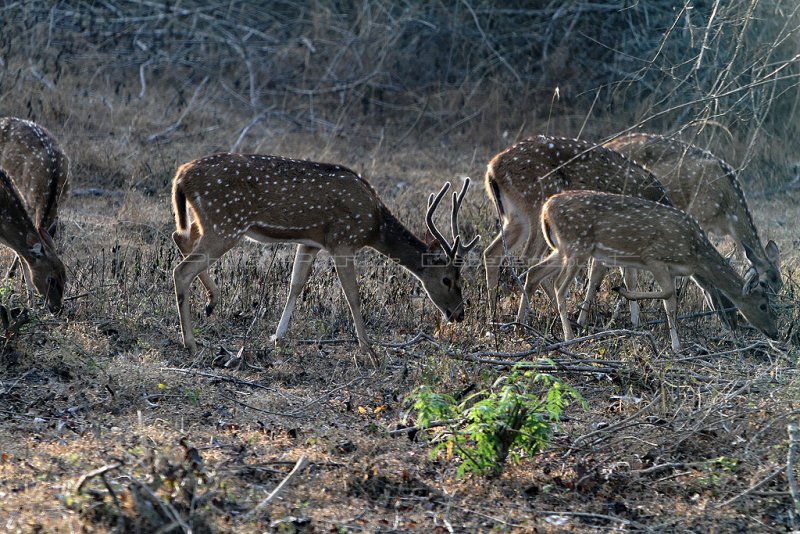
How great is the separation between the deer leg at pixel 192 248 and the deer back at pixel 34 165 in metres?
2.17

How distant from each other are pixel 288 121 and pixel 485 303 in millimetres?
7199

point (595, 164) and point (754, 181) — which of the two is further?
point (754, 181)

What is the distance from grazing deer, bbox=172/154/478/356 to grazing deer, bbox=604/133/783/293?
2.65m

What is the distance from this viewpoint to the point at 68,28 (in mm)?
16828

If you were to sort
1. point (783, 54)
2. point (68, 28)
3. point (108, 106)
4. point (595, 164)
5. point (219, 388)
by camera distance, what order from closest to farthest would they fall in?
point (219, 388) → point (595, 164) → point (783, 54) → point (108, 106) → point (68, 28)

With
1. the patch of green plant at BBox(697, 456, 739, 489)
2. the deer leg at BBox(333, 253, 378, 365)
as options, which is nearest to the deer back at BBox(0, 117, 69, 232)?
the deer leg at BBox(333, 253, 378, 365)

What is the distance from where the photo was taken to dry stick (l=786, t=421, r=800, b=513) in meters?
5.54

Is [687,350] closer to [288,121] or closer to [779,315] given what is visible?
[779,315]

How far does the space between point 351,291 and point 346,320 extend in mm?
488

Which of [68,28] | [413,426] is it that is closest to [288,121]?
[68,28]

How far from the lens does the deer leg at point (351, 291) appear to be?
27.5ft

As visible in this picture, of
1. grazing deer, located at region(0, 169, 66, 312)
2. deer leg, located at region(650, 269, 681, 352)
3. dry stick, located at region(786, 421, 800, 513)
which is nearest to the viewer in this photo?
dry stick, located at region(786, 421, 800, 513)

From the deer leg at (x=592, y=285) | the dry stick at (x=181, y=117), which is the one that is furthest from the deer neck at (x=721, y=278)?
the dry stick at (x=181, y=117)

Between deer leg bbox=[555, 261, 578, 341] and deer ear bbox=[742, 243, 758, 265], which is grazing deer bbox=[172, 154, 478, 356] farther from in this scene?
deer ear bbox=[742, 243, 758, 265]
